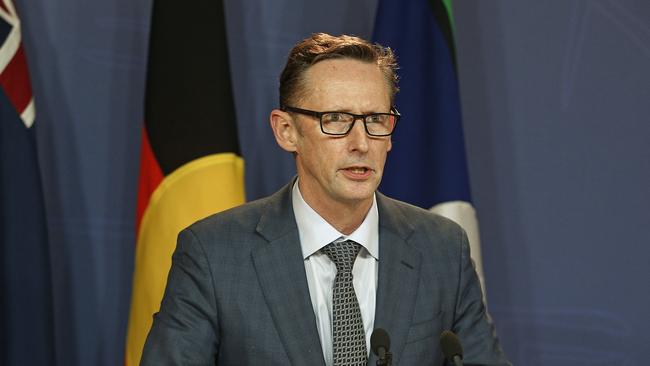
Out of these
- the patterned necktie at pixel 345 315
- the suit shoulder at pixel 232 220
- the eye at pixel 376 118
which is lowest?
the patterned necktie at pixel 345 315

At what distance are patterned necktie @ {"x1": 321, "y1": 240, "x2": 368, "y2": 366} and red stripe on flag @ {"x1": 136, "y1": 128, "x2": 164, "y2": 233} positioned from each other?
115cm

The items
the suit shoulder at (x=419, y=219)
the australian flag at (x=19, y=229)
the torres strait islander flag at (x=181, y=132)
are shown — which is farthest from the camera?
the torres strait islander flag at (x=181, y=132)

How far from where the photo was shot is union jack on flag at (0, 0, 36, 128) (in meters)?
3.19

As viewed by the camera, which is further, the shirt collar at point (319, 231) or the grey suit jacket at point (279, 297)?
the shirt collar at point (319, 231)

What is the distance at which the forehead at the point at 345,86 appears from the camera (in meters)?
2.31

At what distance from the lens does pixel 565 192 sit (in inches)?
158

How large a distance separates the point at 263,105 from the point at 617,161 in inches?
58.4

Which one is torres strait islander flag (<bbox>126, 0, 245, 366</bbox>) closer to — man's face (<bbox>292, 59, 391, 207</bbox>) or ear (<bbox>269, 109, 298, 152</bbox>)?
ear (<bbox>269, 109, 298, 152</bbox>)

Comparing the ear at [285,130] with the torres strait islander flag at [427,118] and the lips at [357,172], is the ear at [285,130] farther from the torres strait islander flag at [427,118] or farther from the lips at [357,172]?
the torres strait islander flag at [427,118]

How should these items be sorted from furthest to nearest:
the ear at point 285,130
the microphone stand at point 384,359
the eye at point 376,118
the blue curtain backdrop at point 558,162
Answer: the blue curtain backdrop at point 558,162
the ear at point 285,130
the eye at point 376,118
the microphone stand at point 384,359

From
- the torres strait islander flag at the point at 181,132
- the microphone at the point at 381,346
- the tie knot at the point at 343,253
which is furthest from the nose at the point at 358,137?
the torres strait islander flag at the point at 181,132

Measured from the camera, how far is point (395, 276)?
93.4 inches

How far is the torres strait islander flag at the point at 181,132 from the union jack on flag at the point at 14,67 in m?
0.40

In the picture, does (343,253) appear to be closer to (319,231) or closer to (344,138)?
(319,231)
